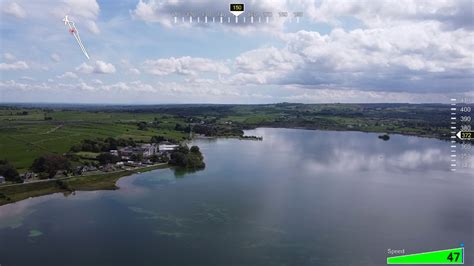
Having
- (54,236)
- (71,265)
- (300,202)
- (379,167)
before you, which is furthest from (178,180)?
(379,167)

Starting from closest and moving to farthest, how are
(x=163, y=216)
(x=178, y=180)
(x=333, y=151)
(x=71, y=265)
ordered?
(x=71, y=265), (x=163, y=216), (x=178, y=180), (x=333, y=151)

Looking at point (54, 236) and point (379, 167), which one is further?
point (379, 167)

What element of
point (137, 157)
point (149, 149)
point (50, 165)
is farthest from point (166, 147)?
point (50, 165)

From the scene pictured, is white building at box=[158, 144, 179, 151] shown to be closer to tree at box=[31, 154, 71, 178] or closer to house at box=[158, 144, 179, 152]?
house at box=[158, 144, 179, 152]

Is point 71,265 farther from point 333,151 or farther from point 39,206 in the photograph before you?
point 333,151

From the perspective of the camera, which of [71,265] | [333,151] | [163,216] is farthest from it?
[333,151]

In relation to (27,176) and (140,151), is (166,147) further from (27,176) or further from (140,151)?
(27,176)
